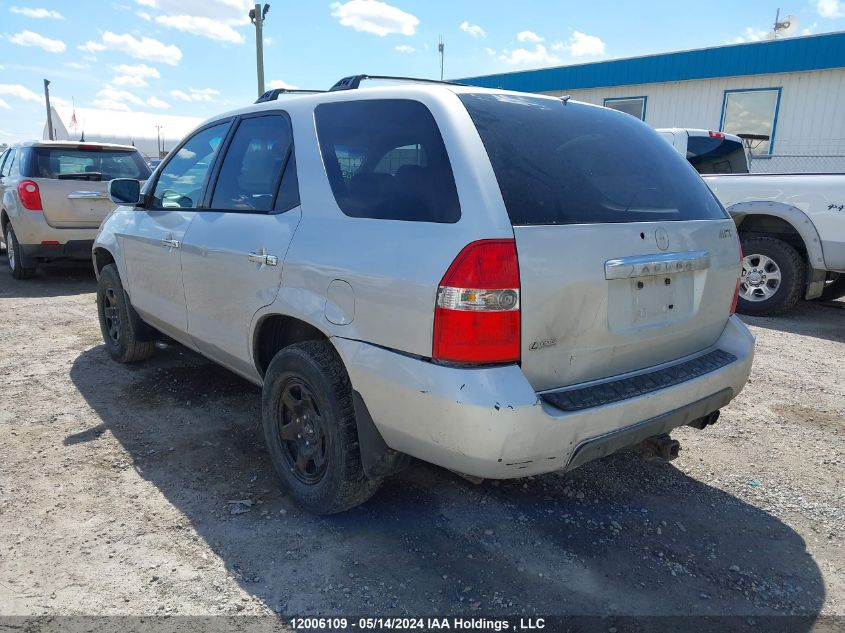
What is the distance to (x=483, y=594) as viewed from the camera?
7.56ft

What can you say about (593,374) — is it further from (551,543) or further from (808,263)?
(808,263)

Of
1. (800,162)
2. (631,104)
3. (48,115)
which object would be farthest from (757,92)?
(48,115)

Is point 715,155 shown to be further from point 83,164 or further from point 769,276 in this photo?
point 83,164

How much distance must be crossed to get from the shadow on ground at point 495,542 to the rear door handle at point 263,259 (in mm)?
1110

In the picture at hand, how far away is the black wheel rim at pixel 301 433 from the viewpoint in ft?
8.98

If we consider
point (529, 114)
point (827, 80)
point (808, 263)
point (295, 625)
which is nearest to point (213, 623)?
point (295, 625)

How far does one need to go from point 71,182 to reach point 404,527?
708 centimetres

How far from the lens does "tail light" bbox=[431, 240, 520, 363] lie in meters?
2.07

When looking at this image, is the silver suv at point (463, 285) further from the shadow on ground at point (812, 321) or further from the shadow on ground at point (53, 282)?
the shadow on ground at point (53, 282)

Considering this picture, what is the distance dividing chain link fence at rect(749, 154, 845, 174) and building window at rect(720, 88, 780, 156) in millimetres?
389

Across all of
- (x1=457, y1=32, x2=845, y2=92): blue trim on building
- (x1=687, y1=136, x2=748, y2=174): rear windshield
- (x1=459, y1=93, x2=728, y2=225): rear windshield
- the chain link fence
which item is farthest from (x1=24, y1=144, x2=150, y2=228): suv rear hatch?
(x1=457, y1=32, x2=845, y2=92): blue trim on building

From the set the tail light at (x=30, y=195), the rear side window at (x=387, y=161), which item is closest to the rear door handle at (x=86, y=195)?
the tail light at (x=30, y=195)

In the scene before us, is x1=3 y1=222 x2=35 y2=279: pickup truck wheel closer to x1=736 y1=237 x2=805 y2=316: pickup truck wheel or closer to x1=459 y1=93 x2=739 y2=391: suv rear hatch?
x1=459 y1=93 x2=739 y2=391: suv rear hatch

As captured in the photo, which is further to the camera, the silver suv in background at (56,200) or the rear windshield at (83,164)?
the rear windshield at (83,164)
